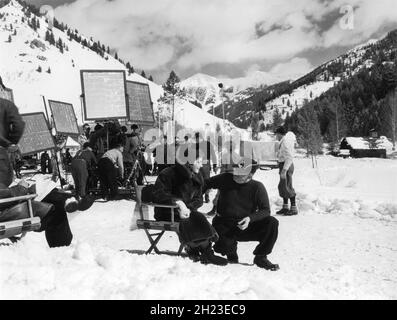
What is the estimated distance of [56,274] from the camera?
3904 millimetres

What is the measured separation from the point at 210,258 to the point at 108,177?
Result: 5.90 meters

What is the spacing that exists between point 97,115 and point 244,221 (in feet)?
22.7

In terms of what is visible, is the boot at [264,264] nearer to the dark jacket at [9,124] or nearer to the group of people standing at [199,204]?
the group of people standing at [199,204]

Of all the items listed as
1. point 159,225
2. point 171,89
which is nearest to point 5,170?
point 159,225

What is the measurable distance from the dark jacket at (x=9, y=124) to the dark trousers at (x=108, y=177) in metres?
5.22

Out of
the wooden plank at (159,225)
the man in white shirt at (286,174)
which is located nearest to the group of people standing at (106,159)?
the man in white shirt at (286,174)

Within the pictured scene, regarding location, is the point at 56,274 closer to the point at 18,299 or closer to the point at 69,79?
the point at 18,299

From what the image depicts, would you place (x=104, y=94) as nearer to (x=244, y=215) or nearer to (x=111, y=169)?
(x=111, y=169)

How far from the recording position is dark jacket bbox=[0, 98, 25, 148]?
16.8 feet

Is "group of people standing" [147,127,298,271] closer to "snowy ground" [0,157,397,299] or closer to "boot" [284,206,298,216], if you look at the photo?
"snowy ground" [0,157,397,299]

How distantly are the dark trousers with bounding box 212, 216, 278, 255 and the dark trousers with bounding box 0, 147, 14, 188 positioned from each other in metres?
2.36

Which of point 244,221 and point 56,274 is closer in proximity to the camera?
point 56,274

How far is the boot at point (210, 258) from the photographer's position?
524 cm

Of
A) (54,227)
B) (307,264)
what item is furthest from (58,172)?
(307,264)
